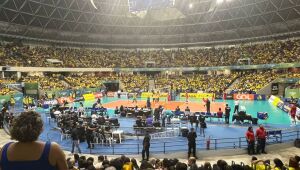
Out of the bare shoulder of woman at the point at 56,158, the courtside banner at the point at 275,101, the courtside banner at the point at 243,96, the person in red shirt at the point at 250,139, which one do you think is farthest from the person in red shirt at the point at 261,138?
the courtside banner at the point at 243,96

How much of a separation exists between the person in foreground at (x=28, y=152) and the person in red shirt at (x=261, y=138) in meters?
14.6

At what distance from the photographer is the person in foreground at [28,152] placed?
258cm

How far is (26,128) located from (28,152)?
0.24 meters

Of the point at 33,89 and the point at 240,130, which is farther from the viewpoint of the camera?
the point at 33,89

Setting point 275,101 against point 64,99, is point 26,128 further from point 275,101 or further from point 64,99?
point 64,99

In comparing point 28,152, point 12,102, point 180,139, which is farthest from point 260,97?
point 28,152

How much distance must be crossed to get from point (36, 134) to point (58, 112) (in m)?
23.0

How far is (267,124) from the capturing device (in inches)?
920

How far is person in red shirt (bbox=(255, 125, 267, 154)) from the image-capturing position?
1544cm

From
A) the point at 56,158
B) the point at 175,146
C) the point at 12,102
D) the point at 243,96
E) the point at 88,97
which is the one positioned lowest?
the point at 175,146

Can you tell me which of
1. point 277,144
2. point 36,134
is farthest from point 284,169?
point 277,144

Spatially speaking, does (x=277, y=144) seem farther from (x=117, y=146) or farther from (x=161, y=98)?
(x=161, y=98)

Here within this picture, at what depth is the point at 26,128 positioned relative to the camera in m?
2.71

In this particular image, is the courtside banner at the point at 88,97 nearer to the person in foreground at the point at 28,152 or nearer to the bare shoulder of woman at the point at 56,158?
the person in foreground at the point at 28,152
